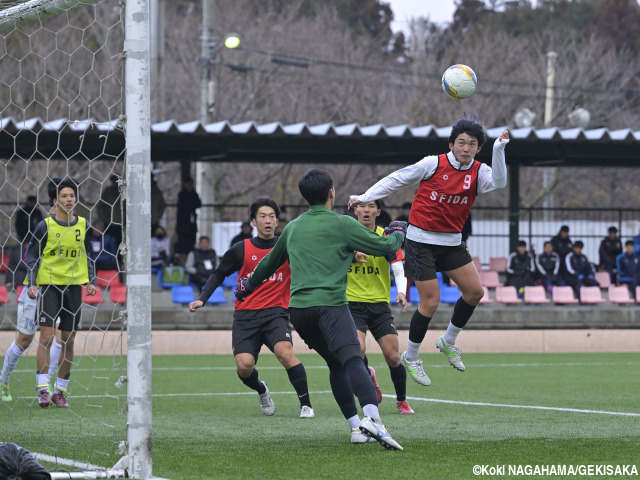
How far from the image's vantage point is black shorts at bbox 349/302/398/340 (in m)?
9.62

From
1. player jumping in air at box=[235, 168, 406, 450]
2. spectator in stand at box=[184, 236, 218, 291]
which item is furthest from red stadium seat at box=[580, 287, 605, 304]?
player jumping in air at box=[235, 168, 406, 450]

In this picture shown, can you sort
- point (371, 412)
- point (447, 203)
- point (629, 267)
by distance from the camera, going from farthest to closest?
1. point (629, 267)
2. point (447, 203)
3. point (371, 412)

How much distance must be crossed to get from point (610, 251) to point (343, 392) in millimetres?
18117

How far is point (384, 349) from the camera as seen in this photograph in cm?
967

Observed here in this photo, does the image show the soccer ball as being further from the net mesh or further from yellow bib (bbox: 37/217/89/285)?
yellow bib (bbox: 37/217/89/285)

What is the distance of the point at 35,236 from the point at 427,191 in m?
3.80

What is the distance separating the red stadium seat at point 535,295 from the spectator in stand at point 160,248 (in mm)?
7584

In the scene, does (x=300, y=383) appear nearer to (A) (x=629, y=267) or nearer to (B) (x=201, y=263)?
(B) (x=201, y=263)

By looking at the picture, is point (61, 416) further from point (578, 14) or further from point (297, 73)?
point (578, 14)

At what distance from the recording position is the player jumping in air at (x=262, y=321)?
9.29 metres

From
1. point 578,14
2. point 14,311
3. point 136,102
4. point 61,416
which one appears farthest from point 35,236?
point 578,14

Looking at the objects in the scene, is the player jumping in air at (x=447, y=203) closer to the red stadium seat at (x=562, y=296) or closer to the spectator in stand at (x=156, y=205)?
the spectator in stand at (x=156, y=205)

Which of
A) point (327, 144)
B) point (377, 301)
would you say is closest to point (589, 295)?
point (327, 144)

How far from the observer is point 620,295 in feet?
74.1
